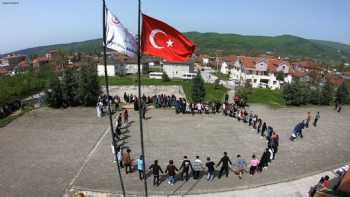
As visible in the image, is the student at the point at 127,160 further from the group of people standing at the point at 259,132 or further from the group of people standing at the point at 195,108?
the group of people standing at the point at 195,108

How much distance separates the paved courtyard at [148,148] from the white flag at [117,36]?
658 cm

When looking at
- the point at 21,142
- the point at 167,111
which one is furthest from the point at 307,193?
the point at 21,142

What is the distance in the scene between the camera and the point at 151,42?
315 inches

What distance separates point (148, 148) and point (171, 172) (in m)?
4.51

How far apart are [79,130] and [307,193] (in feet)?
47.1

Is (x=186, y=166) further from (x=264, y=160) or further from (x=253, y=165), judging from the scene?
(x=264, y=160)

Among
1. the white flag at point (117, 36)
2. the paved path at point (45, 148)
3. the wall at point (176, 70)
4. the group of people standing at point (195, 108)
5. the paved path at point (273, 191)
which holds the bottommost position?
the paved path at point (273, 191)

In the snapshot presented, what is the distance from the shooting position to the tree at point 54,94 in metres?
24.0

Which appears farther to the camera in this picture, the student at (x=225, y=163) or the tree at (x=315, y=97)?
the tree at (x=315, y=97)

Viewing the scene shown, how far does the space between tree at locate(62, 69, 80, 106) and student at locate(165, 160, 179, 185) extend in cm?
1502

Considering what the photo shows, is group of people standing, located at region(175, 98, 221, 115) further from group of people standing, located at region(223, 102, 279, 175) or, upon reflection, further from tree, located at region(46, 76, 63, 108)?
tree, located at region(46, 76, 63, 108)

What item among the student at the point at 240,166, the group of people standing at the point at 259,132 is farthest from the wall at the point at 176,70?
the student at the point at 240,166

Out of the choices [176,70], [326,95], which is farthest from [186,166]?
[176,70]

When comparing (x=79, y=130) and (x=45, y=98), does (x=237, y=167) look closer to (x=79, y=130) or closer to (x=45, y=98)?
(x=79, y=130)
